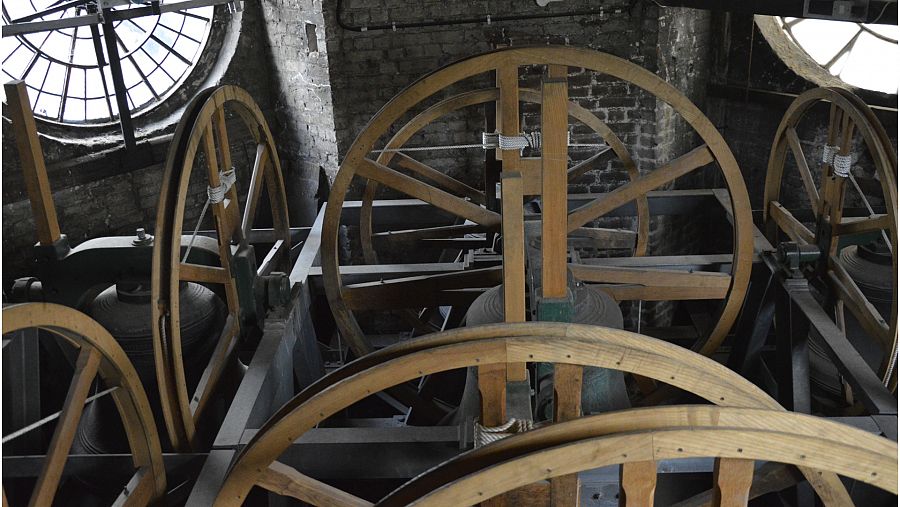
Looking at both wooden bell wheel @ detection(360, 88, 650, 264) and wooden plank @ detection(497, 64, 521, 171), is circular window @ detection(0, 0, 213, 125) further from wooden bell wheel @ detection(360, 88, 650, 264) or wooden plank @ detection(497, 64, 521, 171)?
wooden plank @ detection(497, 64, 521, 171)

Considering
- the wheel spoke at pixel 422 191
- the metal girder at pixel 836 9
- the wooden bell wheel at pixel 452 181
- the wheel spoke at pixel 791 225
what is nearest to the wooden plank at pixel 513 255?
the metal girder at pixel 836 9

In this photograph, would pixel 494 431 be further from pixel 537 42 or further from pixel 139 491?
pixel 537 42

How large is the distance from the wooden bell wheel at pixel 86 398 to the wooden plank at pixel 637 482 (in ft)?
4.53

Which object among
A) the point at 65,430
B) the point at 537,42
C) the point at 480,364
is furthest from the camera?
the point at 537,42

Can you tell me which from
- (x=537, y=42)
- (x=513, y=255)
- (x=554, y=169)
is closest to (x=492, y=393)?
(x=513, y=255)

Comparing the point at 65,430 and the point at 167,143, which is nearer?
the point at 65,430

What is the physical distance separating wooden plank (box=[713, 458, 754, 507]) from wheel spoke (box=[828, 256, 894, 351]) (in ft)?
5.69

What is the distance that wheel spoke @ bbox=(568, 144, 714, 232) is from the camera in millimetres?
3691

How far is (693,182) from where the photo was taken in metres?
6.06

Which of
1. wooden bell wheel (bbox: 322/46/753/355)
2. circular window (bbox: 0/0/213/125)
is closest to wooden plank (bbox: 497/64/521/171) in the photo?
wooden bell wheel (bbox: 322/46/753/355)

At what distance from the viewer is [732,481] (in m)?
1.69

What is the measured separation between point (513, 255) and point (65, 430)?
4.32ft

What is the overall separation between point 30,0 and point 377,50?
2245 mm

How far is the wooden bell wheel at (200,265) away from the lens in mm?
2715
